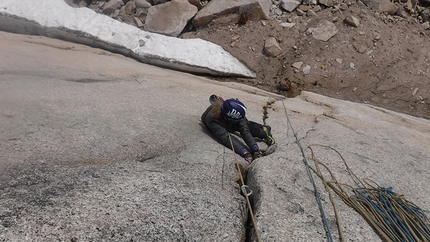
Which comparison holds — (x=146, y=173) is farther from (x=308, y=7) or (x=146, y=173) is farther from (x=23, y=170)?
(x=308, y=7)

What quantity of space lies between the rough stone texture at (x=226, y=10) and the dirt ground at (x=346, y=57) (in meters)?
0.23

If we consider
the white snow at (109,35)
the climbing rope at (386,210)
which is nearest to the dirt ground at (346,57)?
the white snow at (109,35)

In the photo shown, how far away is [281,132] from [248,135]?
90cm

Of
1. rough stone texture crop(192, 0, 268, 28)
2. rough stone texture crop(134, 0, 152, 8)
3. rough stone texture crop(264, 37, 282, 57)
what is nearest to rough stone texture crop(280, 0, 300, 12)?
rough stone texture crop(192, 0, 268, 28)

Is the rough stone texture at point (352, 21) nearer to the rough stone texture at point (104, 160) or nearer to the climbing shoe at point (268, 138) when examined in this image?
the rough stone texture at point (104, 160)

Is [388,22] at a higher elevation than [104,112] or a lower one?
higher

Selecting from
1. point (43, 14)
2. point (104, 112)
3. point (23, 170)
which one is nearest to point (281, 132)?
point (104, 112)

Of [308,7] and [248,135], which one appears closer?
[248,135]

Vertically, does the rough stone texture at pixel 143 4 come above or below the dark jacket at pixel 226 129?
above

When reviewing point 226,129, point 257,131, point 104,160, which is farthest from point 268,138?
point 104,160

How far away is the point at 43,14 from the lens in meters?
8.70

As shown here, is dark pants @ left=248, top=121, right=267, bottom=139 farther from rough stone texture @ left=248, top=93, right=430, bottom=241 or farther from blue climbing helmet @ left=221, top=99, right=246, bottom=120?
blue climbing helmet @ left=221, top=99, right=246, bottom=120

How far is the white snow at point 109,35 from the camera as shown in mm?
8508

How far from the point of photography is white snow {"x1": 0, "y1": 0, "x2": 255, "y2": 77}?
27.9 ft
